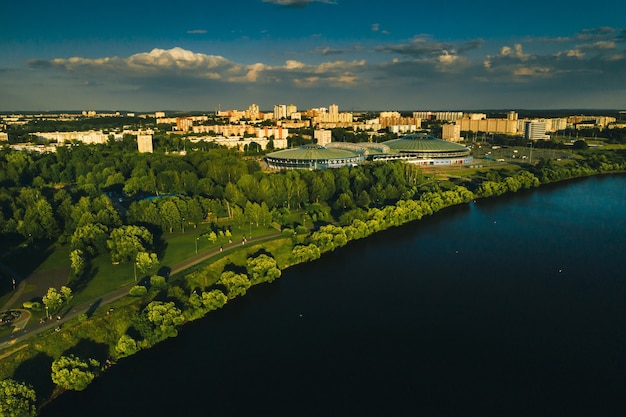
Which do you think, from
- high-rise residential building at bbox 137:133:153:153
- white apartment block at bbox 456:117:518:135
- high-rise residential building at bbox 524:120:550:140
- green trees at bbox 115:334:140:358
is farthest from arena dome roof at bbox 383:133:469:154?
green trees at bbox 115:334:140:358

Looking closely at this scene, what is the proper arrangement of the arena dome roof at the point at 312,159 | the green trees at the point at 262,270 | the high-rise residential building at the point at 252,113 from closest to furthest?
1. the green trees at the point at 262,270
2. the arena dome roof at the point at 312,159
3. the high-rise residential building at the point at 252,113

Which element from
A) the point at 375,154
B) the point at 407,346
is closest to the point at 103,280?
the point at 407,346

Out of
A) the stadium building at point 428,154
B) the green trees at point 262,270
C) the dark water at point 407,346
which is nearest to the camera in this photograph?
the dark water at point 407,346

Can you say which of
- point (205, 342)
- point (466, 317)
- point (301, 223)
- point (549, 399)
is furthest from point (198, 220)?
point (549, 399)

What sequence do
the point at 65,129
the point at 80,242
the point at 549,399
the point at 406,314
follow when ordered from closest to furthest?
1. the point at 549,399
2. the point at 406,314
3. the point at 80,242
4. the point at 65,129

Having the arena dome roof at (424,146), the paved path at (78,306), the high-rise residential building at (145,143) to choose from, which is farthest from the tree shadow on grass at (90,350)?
the high-rise residential building at (145,143)

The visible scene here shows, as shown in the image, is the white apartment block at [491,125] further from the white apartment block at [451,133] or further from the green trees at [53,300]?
the green trees at [53,300]

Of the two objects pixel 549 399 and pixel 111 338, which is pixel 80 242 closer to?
pixel 111 338
